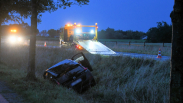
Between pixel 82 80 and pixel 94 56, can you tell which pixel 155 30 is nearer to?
pixel 94 56

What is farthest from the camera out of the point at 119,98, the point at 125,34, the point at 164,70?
the point at 125,34

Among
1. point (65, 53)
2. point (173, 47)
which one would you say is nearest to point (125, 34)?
point (65, 53)

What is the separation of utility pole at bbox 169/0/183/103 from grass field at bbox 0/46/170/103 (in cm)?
308

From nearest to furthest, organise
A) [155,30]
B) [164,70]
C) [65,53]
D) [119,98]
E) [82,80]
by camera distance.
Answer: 1. [119,98]
2. [82,80]
3. [164,70]
4. [65,53]
5. [155,30]

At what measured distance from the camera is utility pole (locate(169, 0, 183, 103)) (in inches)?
116

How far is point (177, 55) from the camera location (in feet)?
9.80

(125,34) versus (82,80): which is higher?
(125,34)

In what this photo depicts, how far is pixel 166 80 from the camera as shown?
28.1 ft

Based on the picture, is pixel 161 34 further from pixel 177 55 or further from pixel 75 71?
pixel 177 55

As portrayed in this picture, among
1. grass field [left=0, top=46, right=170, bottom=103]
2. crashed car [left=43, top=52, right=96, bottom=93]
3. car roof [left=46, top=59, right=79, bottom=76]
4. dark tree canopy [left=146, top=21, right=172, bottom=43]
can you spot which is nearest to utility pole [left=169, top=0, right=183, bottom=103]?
grass field [left=0, top=46, right=170, bottom=103]

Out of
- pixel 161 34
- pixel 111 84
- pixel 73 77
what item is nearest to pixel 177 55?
pixel 73 77

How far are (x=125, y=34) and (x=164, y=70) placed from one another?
7779cm

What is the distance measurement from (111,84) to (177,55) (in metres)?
6.45

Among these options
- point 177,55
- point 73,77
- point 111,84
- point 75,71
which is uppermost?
point 177,55
